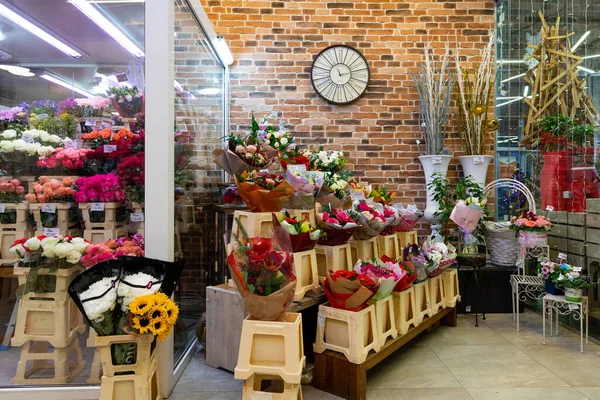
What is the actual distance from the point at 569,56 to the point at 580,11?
1.12 feet

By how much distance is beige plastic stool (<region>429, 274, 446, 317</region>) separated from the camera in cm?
345

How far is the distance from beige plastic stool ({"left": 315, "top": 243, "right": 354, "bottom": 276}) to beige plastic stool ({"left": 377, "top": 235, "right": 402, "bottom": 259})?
508 millimetres

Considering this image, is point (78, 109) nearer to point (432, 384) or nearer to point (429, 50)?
point (432, 384)

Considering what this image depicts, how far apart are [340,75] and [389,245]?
2.12m

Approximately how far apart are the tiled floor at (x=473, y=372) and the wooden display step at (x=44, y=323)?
678 millimetres

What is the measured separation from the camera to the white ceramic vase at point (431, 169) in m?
4.61

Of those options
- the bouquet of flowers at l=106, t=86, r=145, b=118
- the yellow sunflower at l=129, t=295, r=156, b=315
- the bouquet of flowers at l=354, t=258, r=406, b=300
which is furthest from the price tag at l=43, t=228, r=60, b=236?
the bouquet of flowers at l=354, t=258, r=406, b=300

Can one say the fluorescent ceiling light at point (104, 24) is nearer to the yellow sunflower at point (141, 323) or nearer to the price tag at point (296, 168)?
the price tag at point (296, 168)

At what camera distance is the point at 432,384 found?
8.76ft

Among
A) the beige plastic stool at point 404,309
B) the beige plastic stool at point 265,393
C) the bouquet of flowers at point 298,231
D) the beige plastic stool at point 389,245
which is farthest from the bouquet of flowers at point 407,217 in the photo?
the beige plastic stool at point 265,393

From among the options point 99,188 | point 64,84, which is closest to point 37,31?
point 64,84

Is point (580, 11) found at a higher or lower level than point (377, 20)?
lower

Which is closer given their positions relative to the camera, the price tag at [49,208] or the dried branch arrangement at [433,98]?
the price tag at [49,208]

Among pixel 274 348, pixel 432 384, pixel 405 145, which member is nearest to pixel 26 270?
pixel 274 348
